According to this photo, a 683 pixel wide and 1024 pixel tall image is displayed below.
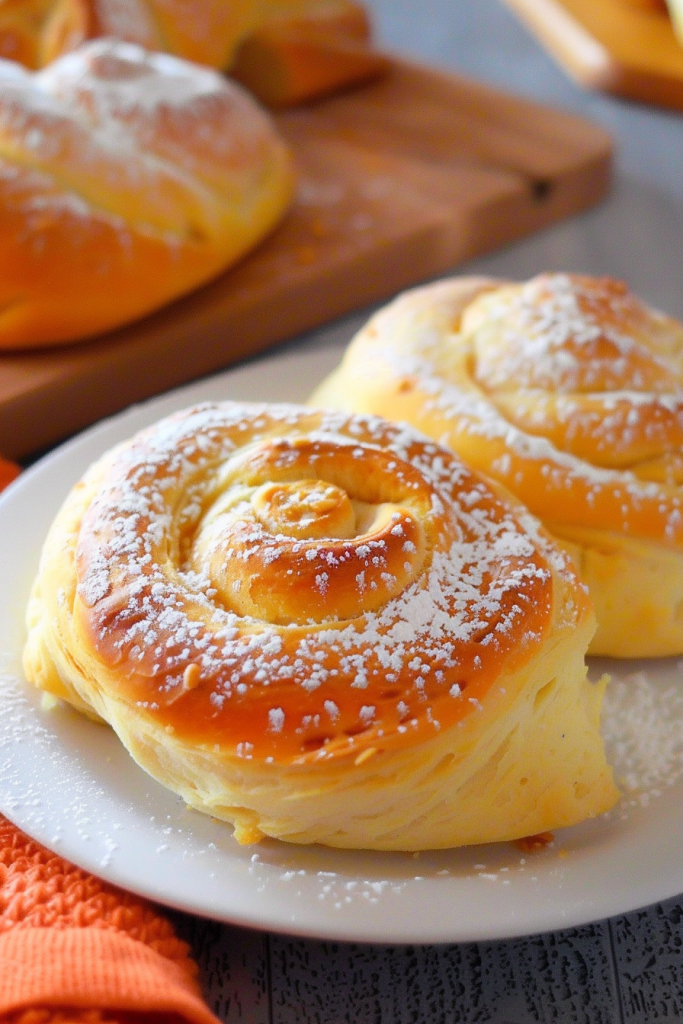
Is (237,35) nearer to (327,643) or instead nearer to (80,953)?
(327,643)

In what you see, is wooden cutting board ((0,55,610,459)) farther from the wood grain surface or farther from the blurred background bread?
the wood grain surface

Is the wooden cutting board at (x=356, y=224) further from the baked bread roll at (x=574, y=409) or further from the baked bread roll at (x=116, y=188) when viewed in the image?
the baked bread roll at (x=574, y=409)

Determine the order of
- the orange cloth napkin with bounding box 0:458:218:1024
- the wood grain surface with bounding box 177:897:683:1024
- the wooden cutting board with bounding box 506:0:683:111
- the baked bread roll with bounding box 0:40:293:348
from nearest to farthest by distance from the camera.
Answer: the orange cloth napkin with bounding box 0:458:218:1024 < the wood grain surface with bounding box 177:897:683:1024 < the wooden cutting board with bounding box 506:0:683:111 < the baked bread roll with bounding box 0:40:293:348

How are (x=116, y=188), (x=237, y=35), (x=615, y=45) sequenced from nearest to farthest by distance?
(x=615, y=45) → (x=116, y=188) → (x=237, y=35)

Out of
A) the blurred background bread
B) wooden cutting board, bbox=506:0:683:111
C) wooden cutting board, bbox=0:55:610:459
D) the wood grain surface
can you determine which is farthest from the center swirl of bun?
the blurred background bread

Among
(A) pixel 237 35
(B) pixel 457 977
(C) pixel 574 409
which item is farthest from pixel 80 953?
(A) pixel 237 35

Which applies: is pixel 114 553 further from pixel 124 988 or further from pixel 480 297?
pixel 480 297
